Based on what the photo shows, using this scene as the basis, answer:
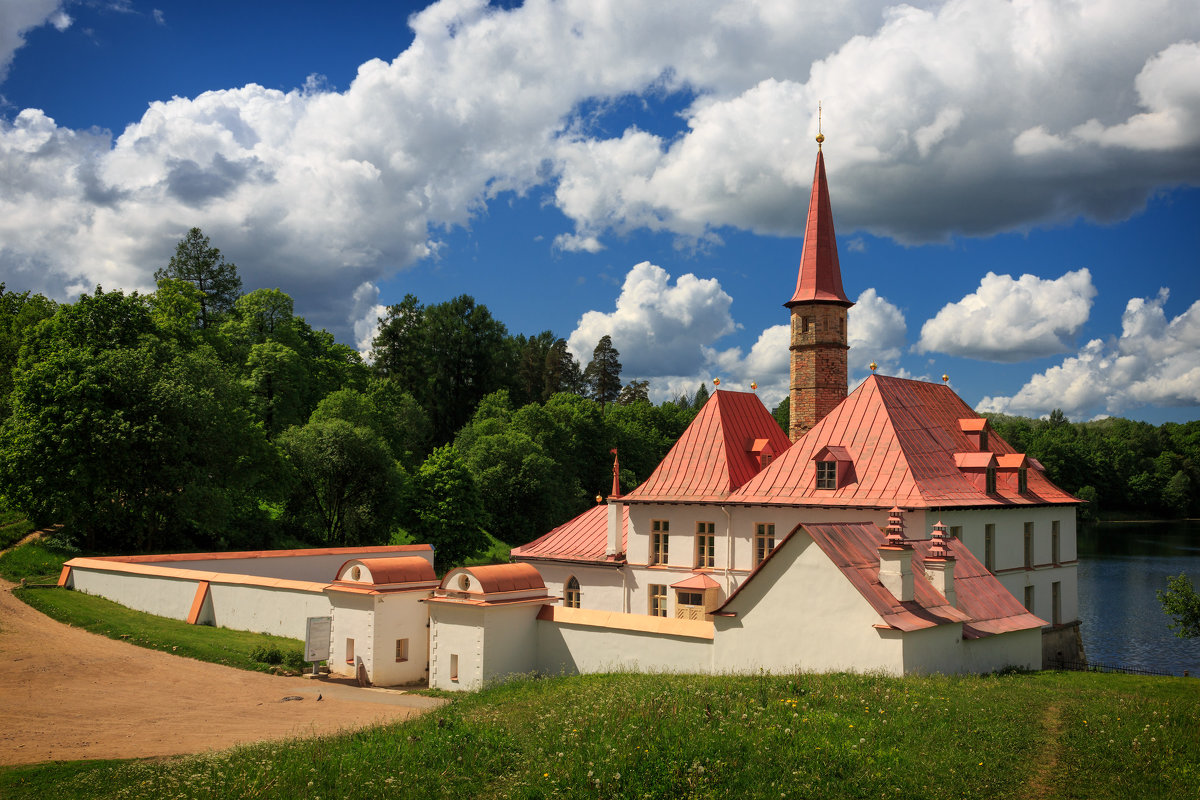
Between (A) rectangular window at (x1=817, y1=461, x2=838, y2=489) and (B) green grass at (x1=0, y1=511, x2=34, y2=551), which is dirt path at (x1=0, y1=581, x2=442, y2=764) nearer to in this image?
(B) green grass at (x1=0, y1=511, x2=34, y2=551)

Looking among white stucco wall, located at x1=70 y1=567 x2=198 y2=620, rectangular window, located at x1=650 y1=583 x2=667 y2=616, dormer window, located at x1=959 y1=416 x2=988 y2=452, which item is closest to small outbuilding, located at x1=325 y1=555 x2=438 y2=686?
white stucco wall, located at x1=70 y1=567 x2=198 y2=620

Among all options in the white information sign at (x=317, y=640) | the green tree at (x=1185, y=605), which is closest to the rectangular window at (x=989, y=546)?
the green tree at (x=1185, y=605)

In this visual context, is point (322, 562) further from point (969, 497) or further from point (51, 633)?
point (969, 497)

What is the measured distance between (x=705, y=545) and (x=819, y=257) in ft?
40.7

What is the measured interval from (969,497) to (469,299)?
56872mm

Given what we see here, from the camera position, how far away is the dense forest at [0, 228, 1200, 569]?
3188 centimetres

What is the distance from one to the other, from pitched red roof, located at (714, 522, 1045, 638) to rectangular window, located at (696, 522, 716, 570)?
10.9 metres

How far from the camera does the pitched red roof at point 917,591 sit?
15633 mm

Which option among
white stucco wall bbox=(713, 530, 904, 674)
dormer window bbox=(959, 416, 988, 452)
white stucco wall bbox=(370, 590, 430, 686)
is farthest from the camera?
dormer window bbox=(959, 416, 988, 452)

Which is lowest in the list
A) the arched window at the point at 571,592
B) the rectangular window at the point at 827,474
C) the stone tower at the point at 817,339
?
the arched window at the point at 571,592

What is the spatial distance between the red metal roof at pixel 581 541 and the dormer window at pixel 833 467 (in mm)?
7727

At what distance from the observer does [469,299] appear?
77.0 meters

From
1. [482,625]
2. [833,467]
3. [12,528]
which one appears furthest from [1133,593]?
[12,528]

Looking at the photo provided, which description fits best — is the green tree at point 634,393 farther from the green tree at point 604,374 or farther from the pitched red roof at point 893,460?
the pitched red roof at point 893,460
